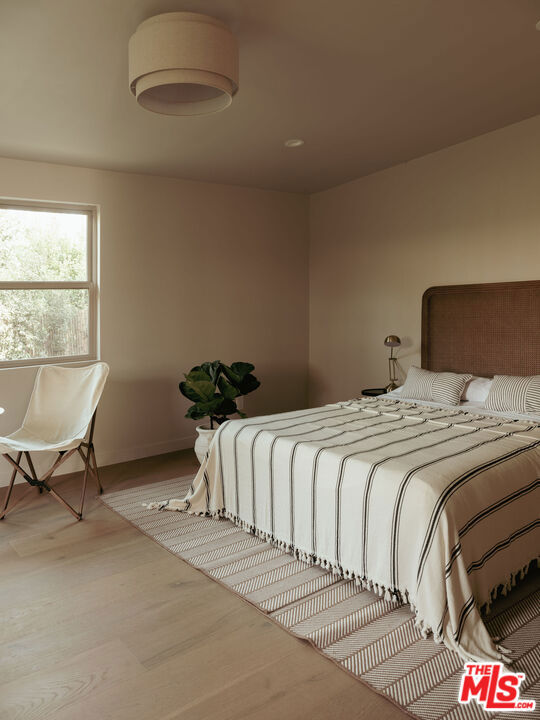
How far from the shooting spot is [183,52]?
87.6 inches

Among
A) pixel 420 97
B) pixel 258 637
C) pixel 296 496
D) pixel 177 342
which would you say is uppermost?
pixel 420 97

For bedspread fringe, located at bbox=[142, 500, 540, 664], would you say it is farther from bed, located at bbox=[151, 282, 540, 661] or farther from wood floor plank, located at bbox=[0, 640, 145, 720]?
wood floor plank, located at bbox=[0, 640, 145, 720]

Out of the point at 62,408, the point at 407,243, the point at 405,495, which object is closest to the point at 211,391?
the point at 62,408

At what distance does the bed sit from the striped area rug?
76 millimetres

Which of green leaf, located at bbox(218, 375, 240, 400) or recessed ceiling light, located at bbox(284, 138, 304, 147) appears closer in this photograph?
recessed ceiling light, located at bbox(284, 138, 304, 147)

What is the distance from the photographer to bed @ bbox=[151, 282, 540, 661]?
2.20m

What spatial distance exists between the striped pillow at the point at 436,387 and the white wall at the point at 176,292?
193 centimetres

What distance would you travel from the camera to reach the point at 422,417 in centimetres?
349

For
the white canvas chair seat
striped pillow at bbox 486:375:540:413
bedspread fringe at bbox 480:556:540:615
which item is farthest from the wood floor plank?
striped pillow at bbox 486:375:540:413

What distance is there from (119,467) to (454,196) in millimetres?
3596

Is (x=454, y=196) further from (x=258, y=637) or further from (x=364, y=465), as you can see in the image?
(x=258, y=637)

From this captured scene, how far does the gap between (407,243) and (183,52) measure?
3067mm

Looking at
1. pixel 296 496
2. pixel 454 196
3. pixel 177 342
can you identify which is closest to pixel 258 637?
pixel 296 496

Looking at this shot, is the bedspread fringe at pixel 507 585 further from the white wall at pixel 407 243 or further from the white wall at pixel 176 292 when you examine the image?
the white wall at pixel 176 292
